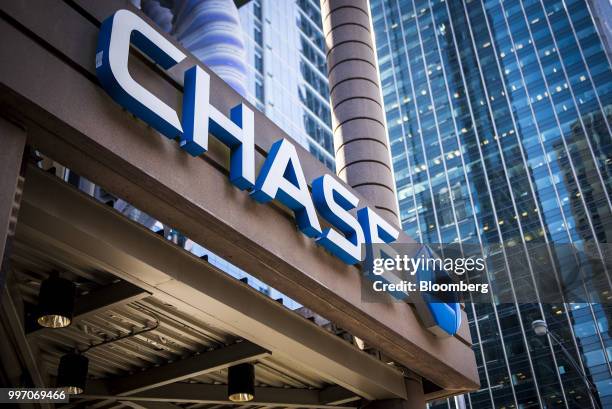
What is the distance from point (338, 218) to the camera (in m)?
9.62

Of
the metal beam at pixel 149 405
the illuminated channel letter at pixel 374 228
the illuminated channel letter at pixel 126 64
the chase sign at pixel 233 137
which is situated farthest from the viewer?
the metal beam at pixel 149 405

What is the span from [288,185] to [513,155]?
84.0 meters

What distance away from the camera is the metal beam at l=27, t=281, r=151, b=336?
819 cm

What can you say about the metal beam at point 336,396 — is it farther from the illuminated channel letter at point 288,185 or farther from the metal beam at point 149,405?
the illuminated channel letter at point 288,185

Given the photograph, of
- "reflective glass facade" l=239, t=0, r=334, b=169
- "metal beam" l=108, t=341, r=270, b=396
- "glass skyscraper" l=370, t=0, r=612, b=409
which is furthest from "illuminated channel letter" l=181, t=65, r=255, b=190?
"glass skyscraper" l=370, t=0, r=612, b=409

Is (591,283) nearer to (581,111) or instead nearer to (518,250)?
(518,250)

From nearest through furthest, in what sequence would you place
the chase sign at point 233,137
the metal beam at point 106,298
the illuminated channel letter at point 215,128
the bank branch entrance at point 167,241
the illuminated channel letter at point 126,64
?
the bank branch entrance at point 167,241, the illuminated channel letter at point 126,64, the chase sign at point 233,137, the illuminated channel letter at point 215,128, the metal beam at point 106,298

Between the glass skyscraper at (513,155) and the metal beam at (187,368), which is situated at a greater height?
the glass skyscraper at (513,155)

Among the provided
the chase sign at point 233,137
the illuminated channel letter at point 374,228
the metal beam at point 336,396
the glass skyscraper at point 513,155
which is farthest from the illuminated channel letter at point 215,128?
the glass skyscraper at point 513,155

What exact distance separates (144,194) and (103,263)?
1114 mm

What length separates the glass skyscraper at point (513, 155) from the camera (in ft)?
245

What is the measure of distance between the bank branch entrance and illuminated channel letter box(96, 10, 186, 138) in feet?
0.06

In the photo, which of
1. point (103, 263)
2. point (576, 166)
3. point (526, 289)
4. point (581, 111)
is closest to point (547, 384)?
point (526, 289)

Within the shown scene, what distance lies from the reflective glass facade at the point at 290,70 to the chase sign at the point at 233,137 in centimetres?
6168
